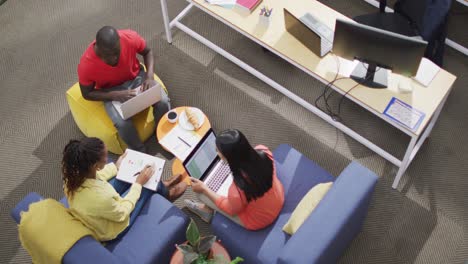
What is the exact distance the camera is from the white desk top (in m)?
3.43

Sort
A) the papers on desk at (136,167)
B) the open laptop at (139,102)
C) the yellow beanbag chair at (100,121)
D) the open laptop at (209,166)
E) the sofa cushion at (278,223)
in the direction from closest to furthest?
the sofa cushion at (278,223) → the open laptop at (209,166) → the papers on desk at (136,167) → the open laptop at (139,102) → the yellow beanbag chair at (100,121)

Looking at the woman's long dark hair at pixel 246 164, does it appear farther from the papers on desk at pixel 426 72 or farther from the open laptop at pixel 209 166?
the papers on desk at pixel 426 72

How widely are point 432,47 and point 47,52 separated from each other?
3345 mm

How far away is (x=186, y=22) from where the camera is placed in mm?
4848

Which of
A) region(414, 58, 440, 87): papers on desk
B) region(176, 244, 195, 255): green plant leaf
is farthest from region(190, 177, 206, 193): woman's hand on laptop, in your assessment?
region(414, 58, 440, 87): papers on desk

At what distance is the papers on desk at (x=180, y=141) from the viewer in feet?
12.1

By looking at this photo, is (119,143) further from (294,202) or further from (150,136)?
(294,202)

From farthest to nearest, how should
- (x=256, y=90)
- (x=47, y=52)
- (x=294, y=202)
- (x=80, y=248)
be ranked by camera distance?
(x=47, y=52)
(x=256, y=90)
(x=294, y=202)
(x=80, y=248)

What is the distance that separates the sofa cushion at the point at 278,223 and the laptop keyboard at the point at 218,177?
203mm

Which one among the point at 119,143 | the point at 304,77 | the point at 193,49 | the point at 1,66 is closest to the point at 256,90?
the point at 304,77

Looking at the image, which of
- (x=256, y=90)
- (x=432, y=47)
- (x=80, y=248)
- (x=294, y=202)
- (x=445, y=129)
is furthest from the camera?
(x=256, y=90)

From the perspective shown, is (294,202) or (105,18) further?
(105,18)

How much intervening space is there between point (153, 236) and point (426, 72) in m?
2.16

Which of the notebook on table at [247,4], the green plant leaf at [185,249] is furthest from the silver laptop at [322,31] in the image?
the green plant leaf at [185,249]
